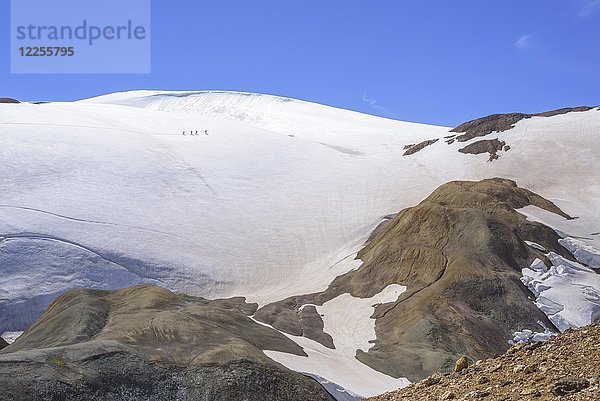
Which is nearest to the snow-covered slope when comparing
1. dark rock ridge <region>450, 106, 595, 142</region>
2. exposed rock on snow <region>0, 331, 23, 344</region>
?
exposed rock on snow <region>0, 331, 23, 344</region>

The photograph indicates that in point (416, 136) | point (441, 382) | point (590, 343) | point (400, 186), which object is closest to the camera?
point (590, 343)

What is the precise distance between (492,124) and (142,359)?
5619 centimetres

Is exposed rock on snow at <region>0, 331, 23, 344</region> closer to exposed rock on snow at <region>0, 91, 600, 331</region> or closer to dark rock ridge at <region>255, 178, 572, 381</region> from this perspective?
exposed rock on snow at <region>0, 91, 600, 331</region>

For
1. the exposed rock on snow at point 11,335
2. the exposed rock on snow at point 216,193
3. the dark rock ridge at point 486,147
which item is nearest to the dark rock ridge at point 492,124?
the exposed rock on snow at point 216,193

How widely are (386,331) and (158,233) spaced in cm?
2051

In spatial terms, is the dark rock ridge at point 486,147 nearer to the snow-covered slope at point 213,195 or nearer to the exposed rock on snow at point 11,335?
the snow-covered slope at point 213,195

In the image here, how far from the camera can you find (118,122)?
77000mm

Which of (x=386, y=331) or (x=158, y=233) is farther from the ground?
(x=158, y=233)

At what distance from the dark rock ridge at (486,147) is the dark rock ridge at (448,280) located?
10.2m

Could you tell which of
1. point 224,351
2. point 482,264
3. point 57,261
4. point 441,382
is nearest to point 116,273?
point 57,261

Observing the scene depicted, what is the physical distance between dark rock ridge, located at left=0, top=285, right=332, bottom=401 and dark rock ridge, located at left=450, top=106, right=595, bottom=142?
46.3m

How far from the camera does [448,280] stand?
4006 cm

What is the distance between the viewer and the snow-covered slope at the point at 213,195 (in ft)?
153

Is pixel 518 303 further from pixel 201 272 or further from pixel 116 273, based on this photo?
pixel 116 273
